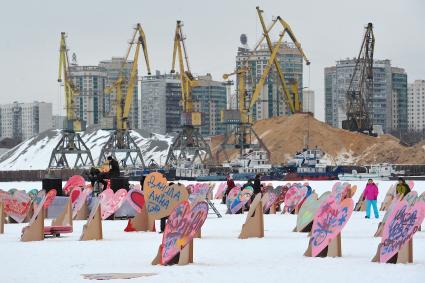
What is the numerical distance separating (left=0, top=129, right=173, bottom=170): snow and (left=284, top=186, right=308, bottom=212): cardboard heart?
4525 inches

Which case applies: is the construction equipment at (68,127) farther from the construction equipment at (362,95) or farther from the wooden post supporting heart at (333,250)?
the wooden post supporting heart at (333,250)

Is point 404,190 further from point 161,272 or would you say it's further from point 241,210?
point 161,272

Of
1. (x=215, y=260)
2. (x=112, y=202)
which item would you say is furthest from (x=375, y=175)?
(x=215, y=260)

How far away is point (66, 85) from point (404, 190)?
103531mm

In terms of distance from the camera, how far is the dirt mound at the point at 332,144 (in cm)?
10719

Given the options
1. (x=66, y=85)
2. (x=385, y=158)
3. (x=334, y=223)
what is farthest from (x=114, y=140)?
(x=334, y=223)

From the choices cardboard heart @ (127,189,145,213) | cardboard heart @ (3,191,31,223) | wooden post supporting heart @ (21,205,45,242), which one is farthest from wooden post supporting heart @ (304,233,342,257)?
cardboard heart @ (3,191,31,223)

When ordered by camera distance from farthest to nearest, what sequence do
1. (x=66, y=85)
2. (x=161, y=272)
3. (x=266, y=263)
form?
(x=66, y=85) < (x=266, y=263) < (x=161, y=272)

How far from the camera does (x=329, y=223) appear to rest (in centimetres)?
1485

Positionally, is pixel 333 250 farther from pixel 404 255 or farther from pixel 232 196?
pixel 232 196

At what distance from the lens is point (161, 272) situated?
42.1 ft

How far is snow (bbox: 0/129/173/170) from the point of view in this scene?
153250 mm

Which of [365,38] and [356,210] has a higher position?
[365,38]

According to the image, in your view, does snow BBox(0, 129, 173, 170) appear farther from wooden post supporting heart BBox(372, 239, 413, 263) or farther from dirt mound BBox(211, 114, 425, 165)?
wooden post supporting heart BBox(372, 239, 413, 263)
